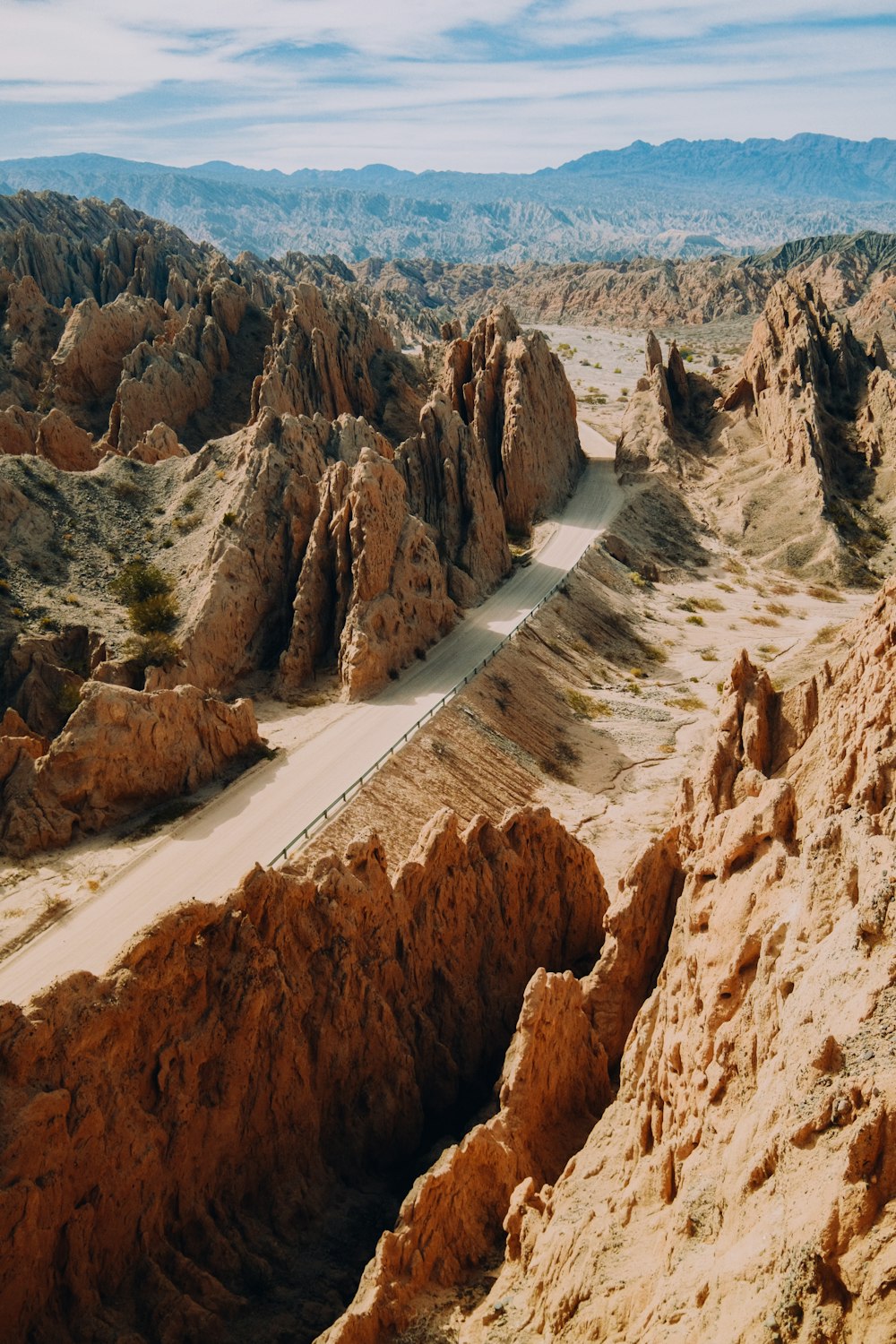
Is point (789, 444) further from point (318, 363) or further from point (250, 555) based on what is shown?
point (250, 555)

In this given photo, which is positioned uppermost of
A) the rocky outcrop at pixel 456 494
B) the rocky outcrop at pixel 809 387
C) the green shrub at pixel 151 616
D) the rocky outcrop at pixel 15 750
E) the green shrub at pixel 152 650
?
the rocky outcrop at pixel 809 387

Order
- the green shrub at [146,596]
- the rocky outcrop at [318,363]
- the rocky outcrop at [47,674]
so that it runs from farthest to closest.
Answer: the rocky outcrop at [318,363]
the green shrub at [146,596]
the rocky outcrop at [47,674]

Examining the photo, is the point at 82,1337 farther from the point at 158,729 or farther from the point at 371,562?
the point at 371,562

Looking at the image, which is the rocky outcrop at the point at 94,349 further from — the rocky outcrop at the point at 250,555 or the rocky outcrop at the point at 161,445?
the rocky outcrop at the point at 250,555

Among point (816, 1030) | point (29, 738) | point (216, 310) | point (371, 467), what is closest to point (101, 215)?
point (216, 310)

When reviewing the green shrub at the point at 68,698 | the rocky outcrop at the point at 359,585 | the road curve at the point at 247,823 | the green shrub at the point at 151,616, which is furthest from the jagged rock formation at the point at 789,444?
the green shrub at the point at 68,698

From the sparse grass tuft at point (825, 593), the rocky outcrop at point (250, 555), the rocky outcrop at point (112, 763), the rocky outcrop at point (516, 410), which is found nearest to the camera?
the rocky outcrop at point (112, 763)

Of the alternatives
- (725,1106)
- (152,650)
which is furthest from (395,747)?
(725,1106)
